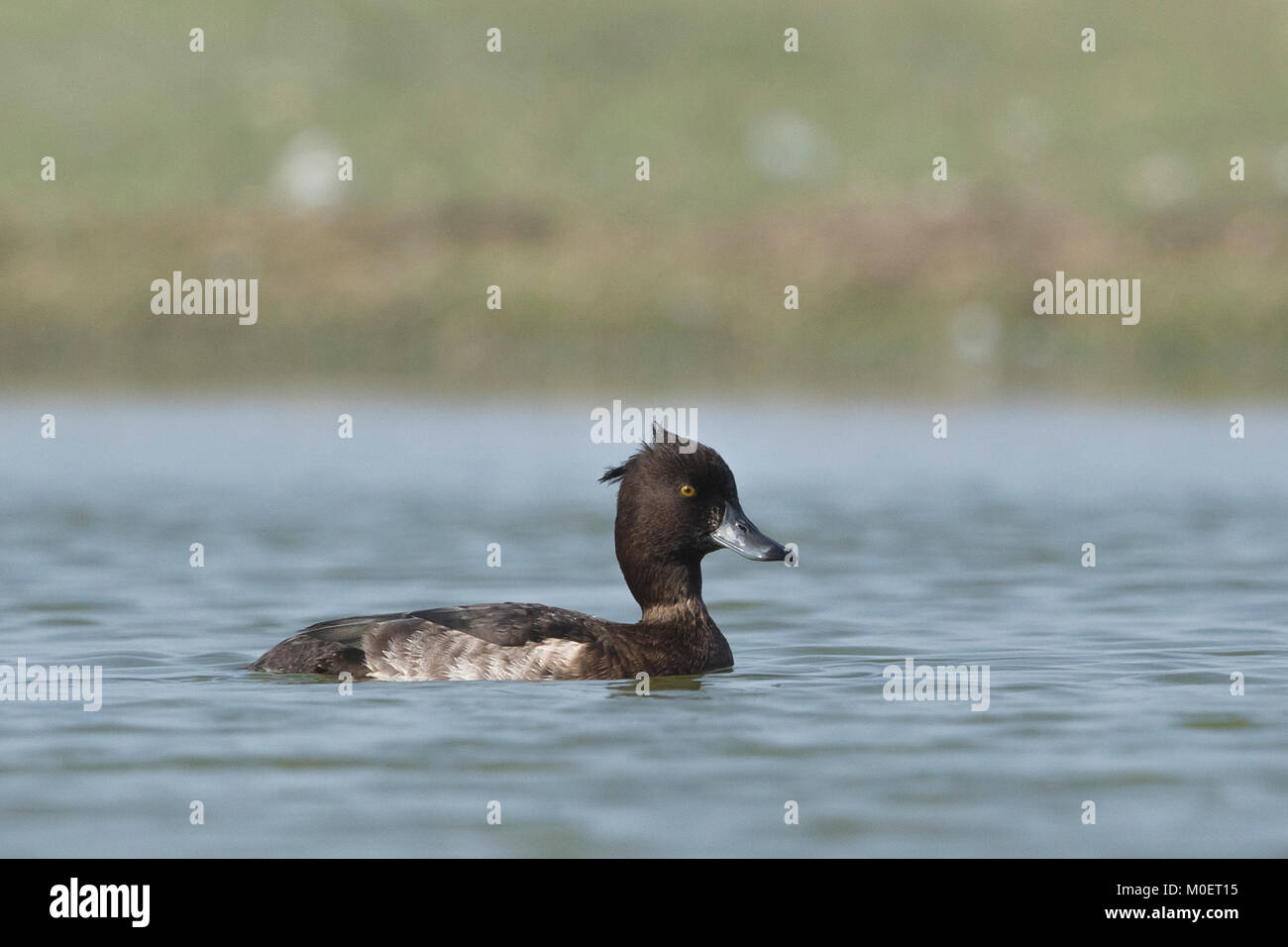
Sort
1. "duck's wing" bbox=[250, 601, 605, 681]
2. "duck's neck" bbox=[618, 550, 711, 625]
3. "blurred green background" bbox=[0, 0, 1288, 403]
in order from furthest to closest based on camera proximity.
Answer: "blurred green background" bbox=[0, 0, 1288, 403] → "duck's neck" bbox=[618, 550, 711, 625] → "duck's wing" bbox=[250, 601, 605, 681]

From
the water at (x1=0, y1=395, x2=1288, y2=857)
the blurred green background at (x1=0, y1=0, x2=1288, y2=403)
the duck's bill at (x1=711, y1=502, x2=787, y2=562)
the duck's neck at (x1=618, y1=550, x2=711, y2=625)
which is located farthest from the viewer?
the blurred green background at (x1=0, y1=0, x2=1288, y2=403)

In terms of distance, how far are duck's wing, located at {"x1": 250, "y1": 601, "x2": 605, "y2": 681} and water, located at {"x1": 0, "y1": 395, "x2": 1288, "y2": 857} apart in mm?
195

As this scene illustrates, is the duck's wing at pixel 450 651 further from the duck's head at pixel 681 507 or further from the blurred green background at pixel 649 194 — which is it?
the blurred green background at pixel 649 194

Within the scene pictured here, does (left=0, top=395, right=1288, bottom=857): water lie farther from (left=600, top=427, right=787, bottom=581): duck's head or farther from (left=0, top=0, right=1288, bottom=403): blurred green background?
(left=0, top=0, right=1288, bottom=403): blurred green background

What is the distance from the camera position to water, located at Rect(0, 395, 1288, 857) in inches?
392

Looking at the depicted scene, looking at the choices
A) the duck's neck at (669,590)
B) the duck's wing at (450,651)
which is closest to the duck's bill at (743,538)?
the duck's neck at (669,590)

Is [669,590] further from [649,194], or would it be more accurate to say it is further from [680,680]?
[649,194]

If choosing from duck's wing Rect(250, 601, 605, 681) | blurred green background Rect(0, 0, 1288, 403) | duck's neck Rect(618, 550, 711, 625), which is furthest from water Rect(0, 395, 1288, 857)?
blurred green background Rect(0, 0, 1288, 403)

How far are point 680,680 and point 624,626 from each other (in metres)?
0.61

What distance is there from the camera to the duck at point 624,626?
13.4m

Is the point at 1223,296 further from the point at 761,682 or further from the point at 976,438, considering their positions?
the point at 761,682

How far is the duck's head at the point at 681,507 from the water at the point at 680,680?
90cm

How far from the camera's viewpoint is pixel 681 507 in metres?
14.0
